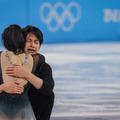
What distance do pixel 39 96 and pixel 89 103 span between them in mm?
1722

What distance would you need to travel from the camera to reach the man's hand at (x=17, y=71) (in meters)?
2.31

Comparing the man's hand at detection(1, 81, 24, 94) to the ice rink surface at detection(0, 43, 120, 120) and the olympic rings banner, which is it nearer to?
the ice rink surface at detection(0, 43, 120, 120)

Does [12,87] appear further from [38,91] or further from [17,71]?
[38,91]

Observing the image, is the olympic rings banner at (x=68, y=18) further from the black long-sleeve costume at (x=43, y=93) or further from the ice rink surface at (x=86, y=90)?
the black long-sleeve costume at (x=43, y=93)

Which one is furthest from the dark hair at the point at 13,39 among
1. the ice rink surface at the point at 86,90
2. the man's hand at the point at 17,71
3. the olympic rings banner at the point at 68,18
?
the olympic rings banner at the point at 68,18

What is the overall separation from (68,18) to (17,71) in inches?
516

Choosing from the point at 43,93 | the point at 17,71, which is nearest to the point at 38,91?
the point at 43,93

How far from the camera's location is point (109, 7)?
16.0 metres

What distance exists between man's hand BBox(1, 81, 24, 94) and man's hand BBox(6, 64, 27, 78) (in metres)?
0.05

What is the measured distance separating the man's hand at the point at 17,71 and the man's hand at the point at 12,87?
0.15 ft

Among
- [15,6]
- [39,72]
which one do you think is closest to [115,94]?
[39,72]

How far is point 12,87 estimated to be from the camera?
7.55ft

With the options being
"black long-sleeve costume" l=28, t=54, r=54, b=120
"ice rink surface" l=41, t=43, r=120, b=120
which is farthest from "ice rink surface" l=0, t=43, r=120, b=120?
"black long-sleeve costume" l=28, t=54, r=54, b=120

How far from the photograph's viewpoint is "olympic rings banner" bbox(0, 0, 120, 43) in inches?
585
